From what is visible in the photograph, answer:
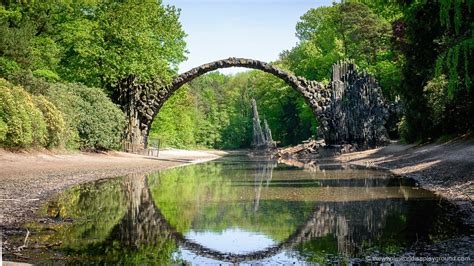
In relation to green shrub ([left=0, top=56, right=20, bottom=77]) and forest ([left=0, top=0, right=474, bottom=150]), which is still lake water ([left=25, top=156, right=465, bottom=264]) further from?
green shrub ([left=0, top=56, right=20, bottom=77])

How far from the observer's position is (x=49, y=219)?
28.2ft

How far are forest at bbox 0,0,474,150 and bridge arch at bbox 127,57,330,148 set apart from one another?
3.11ft

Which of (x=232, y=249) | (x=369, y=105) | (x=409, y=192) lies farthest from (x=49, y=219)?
(x=369, y=105)

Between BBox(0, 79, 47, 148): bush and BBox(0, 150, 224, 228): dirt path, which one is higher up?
BBox(0, 79, 47, 148): bush

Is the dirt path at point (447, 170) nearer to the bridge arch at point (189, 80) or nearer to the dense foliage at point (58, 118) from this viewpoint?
the bridge arch at point (189, 80)

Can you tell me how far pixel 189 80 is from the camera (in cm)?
4047

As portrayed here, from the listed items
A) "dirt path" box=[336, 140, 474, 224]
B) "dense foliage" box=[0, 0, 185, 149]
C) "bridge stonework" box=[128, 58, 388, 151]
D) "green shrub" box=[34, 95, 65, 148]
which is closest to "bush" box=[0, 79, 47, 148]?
"green shrub" box=[34, 95, 65, 148]

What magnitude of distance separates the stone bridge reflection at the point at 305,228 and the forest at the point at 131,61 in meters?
2.69

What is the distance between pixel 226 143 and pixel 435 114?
70.8 m

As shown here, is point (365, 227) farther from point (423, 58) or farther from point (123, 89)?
point (123, 89)

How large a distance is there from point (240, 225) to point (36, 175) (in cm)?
1023

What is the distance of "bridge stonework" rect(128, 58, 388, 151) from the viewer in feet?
115

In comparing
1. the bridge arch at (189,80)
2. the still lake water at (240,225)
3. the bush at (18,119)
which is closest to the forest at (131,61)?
the bush at (18,119)

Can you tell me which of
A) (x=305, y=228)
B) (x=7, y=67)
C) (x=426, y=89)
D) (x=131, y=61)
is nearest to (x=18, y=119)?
(x=7, y=67)
